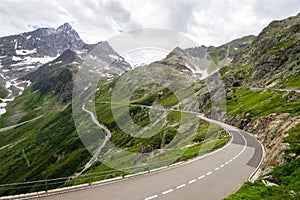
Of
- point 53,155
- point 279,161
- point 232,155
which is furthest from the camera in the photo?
point 53,155

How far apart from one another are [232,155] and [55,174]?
455 feet

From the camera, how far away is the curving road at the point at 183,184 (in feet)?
66.3

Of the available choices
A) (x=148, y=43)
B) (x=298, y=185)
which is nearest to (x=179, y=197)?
(x=298, y=185)

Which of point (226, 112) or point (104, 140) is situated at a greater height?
point (226, 112)

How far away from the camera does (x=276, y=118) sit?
5834 cm

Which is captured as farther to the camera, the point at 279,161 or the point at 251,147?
the point at 251,147

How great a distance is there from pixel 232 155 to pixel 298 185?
24139 millimetres

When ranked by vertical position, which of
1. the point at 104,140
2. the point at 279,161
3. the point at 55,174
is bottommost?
the point at 55,174

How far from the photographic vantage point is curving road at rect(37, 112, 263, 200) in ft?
66.3

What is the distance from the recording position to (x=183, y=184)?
24.1 m

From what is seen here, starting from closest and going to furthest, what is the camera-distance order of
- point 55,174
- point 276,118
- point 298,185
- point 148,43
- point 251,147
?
point 298,185, point 148,43, point 251,147, point 276,118, point 55,174

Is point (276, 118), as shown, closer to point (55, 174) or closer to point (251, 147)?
point (251, 147)

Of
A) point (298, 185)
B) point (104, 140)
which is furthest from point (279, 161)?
point (104, 140)

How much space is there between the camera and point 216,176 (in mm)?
27719
